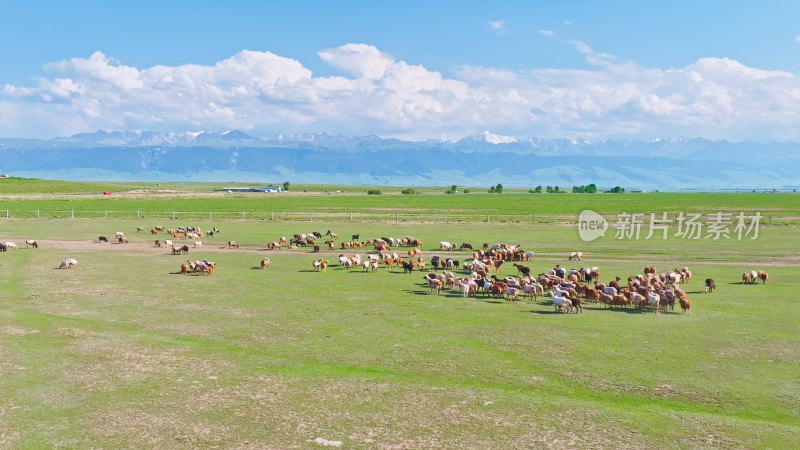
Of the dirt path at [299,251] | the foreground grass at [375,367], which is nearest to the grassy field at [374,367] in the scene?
the foreground grass at [375,367]

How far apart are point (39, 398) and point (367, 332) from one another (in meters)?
9.44

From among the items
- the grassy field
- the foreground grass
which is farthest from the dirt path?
the foreground grass

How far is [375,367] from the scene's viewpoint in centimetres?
1603

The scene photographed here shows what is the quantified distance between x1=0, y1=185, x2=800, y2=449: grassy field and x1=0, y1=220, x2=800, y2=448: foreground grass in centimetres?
6

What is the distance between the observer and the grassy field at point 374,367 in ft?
39.6

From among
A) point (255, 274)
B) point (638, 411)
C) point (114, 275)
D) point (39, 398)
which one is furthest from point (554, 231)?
point (39, 398)

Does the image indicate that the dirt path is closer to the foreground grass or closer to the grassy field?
the grassy field

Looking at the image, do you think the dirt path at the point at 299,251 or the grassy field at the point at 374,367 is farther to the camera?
the dirt path at the point at 299,251

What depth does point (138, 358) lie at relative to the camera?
16.5 m

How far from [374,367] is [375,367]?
27 mm

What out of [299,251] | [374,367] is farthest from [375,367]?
[299,251]

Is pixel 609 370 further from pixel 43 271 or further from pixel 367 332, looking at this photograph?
pixel 43 271

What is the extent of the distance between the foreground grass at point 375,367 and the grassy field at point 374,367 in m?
0.06

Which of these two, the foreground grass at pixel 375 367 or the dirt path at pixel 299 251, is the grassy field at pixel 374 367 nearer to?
the foreground grass at pixel 375 367
